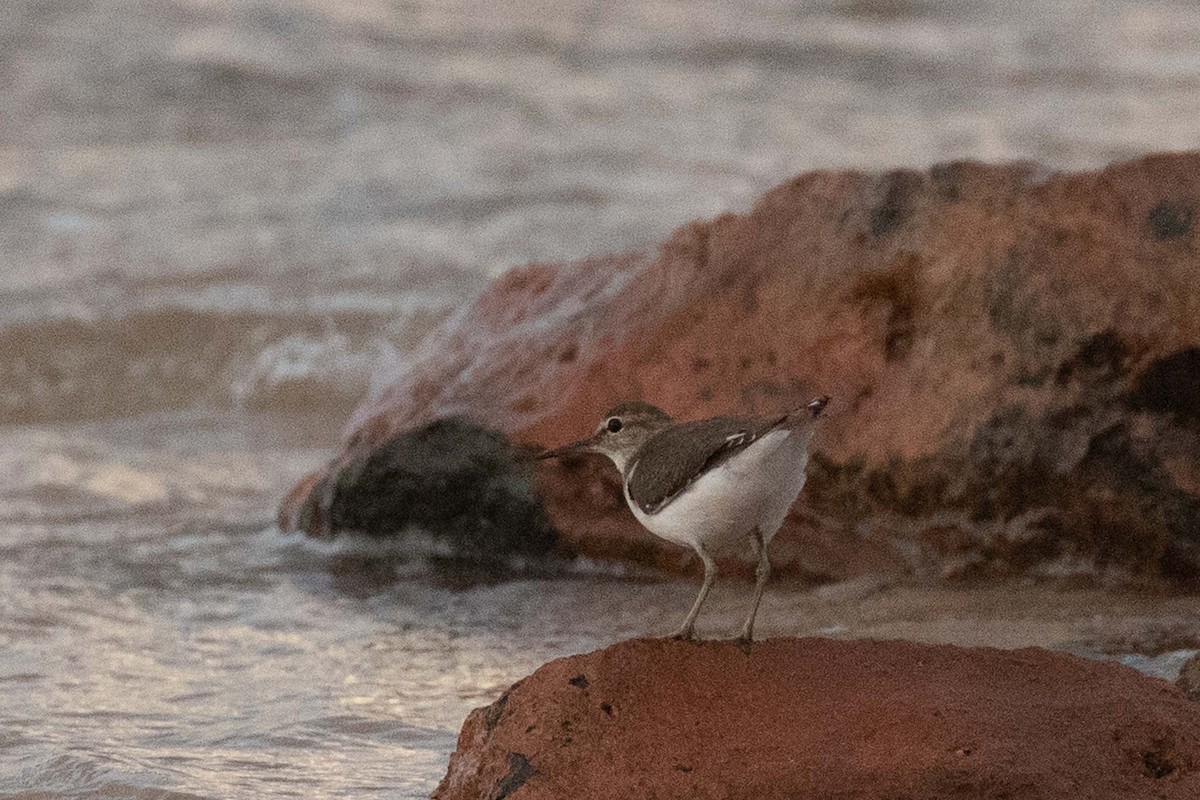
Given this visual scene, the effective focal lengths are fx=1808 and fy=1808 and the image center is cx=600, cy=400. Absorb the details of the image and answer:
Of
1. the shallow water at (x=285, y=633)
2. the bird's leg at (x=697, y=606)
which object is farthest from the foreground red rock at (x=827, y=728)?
the shallow water at (x=285, y=633)

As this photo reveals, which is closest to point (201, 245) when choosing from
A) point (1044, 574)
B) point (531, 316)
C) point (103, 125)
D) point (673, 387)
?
point (103, 125)

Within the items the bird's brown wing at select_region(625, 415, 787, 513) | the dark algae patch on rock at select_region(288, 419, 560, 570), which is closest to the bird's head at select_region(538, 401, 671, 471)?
the bird's brown wing at select_region(625, 415, 787, 513)

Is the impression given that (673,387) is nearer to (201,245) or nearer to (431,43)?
(201,245)

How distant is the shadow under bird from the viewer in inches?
134

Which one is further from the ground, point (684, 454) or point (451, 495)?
point (684, 454)

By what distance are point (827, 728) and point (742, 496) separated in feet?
1.64

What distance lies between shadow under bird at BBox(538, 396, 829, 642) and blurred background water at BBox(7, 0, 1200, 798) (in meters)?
0.83

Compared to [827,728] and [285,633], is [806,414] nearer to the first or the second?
[827,728]

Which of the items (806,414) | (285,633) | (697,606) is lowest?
(285,633)

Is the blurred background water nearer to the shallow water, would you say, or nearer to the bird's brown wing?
the shallow water

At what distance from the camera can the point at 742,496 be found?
11.3 ft

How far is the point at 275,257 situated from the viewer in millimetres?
10625

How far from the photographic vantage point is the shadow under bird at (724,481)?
11.2 ft

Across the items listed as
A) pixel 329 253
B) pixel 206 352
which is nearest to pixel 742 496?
pixel 206 352
